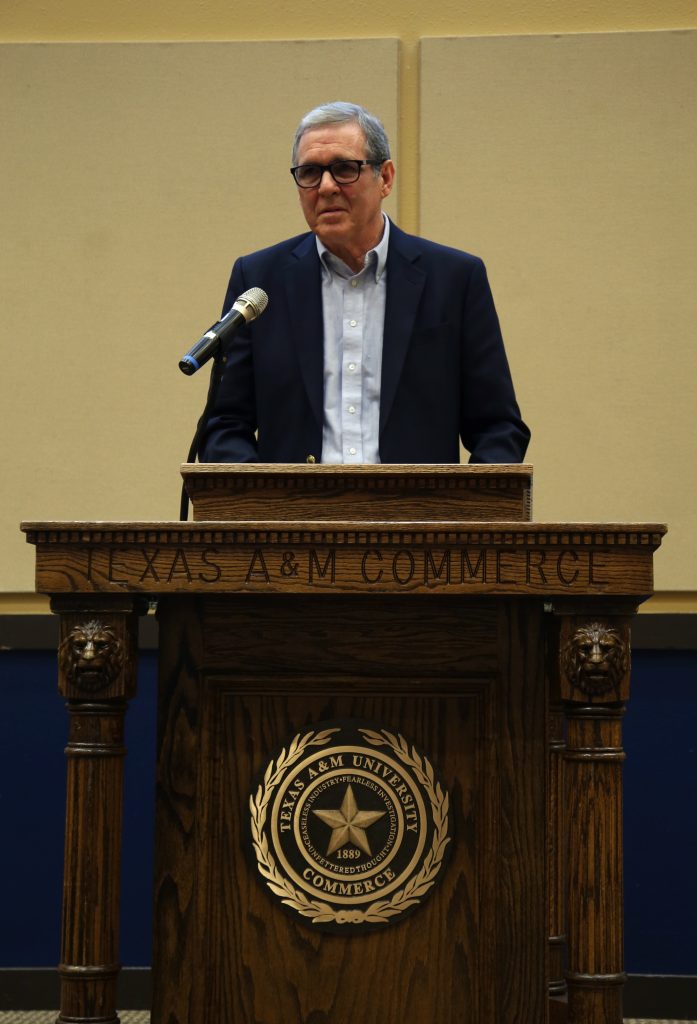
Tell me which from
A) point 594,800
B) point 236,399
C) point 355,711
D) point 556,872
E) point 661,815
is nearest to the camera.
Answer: point 594,800

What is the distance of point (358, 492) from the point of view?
6.60 feet

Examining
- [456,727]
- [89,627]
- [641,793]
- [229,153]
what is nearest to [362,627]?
[456,727]

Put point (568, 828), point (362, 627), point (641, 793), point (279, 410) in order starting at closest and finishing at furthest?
point (568, 828) < point (362, 627) < point (279, 410) < point (641, 793)

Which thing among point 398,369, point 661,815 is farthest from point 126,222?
point 661,815

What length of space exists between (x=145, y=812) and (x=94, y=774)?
76.5 inches

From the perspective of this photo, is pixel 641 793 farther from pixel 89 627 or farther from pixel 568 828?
pixel 89 627

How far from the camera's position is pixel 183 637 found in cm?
208

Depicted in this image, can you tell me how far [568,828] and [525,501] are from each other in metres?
0.46

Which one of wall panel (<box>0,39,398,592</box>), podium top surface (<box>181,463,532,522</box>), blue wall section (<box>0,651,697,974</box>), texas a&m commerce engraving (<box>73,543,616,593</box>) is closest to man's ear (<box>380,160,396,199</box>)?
podium top surface (<box>181,463,532,522</box>)

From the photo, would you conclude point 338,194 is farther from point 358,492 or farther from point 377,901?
point 377,901

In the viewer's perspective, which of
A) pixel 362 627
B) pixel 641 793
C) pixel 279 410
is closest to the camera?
pixel 362 627

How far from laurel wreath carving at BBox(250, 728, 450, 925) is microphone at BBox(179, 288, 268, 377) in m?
0.56

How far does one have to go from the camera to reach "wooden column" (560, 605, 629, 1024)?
6.25ft

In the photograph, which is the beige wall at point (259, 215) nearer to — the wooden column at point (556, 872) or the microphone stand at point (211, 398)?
the wooden column at point (556, 872)
